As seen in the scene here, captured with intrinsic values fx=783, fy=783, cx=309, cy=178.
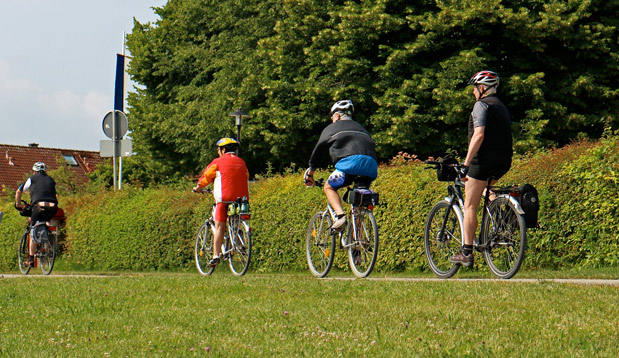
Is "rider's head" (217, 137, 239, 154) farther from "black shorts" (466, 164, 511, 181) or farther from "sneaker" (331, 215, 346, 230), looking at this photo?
"black shorts" (466, 164, 511, 181)

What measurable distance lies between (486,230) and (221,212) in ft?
14.3

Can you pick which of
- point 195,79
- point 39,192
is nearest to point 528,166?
point 39,192

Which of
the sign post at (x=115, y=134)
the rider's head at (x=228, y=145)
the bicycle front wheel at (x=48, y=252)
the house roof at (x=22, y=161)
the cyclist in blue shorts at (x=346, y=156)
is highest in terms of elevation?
the house roof at (x=22, y=161)

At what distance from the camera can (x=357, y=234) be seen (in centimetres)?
885

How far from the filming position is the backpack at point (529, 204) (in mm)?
7461

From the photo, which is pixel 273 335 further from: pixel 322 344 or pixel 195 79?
pixel 195 79

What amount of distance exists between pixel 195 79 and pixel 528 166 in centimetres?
2251

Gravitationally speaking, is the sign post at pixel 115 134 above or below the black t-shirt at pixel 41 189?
above

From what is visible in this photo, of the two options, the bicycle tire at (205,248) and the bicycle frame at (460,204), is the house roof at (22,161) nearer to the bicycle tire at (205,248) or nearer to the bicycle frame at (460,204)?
the bicycle tire at (205,248)

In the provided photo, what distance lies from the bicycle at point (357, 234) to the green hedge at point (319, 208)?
2722mm

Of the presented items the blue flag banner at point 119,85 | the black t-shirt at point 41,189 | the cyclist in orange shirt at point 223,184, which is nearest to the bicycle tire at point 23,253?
the black t-shirt at point 41,189

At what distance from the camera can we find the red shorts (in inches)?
436

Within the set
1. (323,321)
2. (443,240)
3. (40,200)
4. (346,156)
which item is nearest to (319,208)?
(346,156)

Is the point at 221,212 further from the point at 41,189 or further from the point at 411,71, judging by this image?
the point at 411,71
